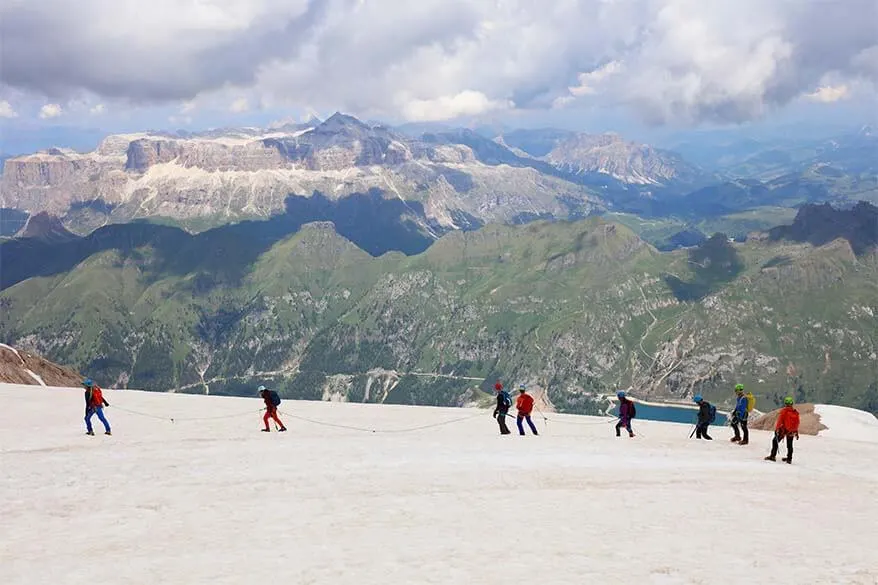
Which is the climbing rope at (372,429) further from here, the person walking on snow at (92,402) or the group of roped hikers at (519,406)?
the person walking on snow at (92,402)

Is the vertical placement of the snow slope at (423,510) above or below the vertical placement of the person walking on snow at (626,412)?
below

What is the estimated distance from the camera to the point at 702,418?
1908 inches

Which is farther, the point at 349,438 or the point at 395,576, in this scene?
the point at 349,438

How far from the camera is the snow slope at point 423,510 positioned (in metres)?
21.9

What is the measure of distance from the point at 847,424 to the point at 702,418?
28080 mm

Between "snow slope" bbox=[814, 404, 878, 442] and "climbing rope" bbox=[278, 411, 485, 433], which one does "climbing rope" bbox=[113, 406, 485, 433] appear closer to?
"climbing rope" bbox=[278, 411, 485, 433]

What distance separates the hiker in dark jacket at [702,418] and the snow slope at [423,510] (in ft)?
8.85

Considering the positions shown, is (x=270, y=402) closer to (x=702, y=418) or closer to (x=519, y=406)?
(x=519, y=406)

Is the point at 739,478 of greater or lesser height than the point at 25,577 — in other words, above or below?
above

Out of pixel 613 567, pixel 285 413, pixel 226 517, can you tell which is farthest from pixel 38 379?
pixel 613 567

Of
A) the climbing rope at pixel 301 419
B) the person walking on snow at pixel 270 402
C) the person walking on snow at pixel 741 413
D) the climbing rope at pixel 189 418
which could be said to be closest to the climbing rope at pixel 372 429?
the climbing rope at pixel 301 419

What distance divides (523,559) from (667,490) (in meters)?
12.4

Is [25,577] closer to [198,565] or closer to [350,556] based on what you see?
[198,565]

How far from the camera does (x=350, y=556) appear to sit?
2277 cm
